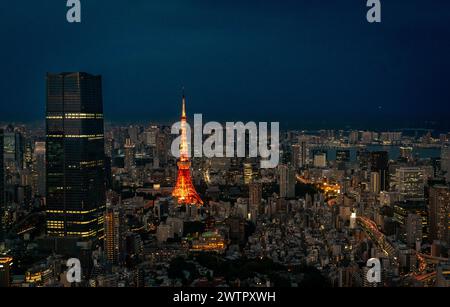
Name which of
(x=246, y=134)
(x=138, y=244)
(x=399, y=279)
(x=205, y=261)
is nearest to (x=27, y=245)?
(x=138, y=244)

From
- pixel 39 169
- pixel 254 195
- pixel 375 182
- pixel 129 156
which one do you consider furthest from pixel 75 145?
pixel 375 182

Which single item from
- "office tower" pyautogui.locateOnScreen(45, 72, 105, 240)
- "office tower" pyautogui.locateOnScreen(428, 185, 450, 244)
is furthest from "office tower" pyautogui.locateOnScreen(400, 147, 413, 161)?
"office tower" pyautogui.locateOnScreen(45, 72, 105, 240)

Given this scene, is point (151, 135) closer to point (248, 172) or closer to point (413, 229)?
point (248, 172)

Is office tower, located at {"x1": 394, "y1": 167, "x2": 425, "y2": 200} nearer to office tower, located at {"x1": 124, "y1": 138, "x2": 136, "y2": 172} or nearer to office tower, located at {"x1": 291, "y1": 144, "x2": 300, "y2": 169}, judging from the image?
office tower, located at {"x1": 291, "y1": 144, "x2": 300, "y2": 169}

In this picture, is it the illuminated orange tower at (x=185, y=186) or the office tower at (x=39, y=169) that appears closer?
the office tower at (x=39, y=169)

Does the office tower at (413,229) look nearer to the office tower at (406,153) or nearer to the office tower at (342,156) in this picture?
the office tower at (406,153)

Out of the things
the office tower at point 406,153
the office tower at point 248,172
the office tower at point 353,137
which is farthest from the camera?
the office tower at point 248,172

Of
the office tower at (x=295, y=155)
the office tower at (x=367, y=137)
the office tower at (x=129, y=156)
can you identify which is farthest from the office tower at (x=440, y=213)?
the office tower at (x=129, y=156)
